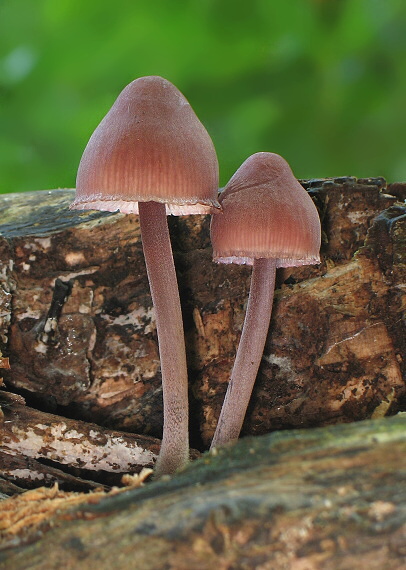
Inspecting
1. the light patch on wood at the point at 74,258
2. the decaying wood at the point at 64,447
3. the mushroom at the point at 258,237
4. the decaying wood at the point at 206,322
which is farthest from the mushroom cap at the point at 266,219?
the decaying wood at the point at 64,447

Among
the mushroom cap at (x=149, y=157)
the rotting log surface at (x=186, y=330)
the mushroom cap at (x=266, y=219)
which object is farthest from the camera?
the rotting log surface at (x=186, y=330)

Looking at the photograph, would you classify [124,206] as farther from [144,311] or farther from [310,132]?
[310,132]

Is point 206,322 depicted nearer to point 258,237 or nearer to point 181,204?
point 258,237

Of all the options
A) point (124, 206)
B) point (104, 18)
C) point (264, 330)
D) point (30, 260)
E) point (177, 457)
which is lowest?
point (177, 457)

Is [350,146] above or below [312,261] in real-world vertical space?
above

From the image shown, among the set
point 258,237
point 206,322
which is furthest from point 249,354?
point 258,237

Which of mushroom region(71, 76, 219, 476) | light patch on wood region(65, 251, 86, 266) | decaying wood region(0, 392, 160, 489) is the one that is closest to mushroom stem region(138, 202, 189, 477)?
mushroom region(71, 76, 219, 476)

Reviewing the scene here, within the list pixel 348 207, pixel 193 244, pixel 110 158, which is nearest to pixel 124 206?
pixel 193 244

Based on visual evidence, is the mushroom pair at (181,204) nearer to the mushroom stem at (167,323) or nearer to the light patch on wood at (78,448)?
the mushroom stem at (167,323)
